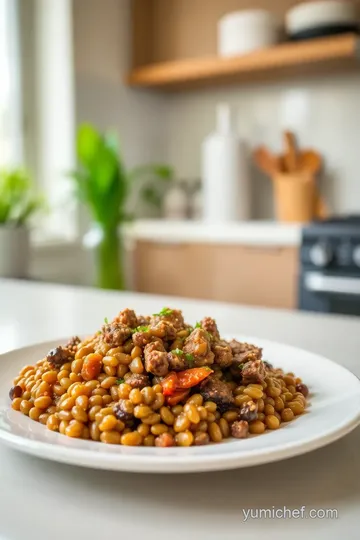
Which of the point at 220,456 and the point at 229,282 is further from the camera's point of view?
the point at 229,282

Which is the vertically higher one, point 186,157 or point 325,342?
point 186,157

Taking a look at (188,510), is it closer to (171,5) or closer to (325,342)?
(325,342)

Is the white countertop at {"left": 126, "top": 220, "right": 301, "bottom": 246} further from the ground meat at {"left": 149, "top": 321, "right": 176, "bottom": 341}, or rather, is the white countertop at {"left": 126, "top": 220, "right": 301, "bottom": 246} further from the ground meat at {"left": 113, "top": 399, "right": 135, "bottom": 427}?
the ground meat at {"left": 113, "top": 399, "right": 135, "bottom": 427}

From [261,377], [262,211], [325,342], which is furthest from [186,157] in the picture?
[261,377]

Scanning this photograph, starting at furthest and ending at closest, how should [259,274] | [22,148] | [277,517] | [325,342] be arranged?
[22,148] → [259,274] → [325,342] → [277,517]

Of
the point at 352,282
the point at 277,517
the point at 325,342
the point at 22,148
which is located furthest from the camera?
the point at 22,148

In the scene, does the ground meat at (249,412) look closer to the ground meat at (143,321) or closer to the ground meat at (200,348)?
the ground meat at (200,348)

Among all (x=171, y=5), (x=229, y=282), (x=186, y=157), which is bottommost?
(x=229, y=282)
